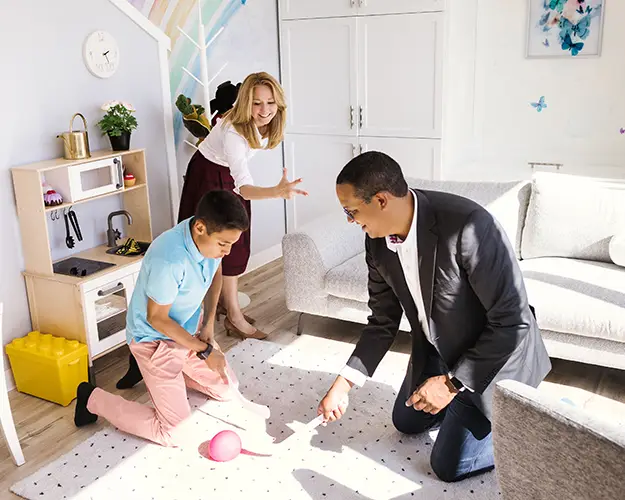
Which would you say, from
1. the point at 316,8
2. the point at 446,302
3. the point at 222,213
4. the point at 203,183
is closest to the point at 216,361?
the point at 222,213

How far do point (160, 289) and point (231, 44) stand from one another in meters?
2.39

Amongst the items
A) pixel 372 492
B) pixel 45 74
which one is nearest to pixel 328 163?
pixel 45 74

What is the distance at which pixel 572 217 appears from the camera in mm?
3447

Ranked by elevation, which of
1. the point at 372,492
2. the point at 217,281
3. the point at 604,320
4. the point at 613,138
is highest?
the point at 613,138

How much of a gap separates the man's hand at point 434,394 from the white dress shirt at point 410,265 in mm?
203

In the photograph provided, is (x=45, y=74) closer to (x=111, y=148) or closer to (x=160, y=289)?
(x=111, y=148)

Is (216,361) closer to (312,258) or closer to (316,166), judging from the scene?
(312,258)

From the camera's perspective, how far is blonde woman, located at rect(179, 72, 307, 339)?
10.6 feet

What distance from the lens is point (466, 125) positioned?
15.6ft

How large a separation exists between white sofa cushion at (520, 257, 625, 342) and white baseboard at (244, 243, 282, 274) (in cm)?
207

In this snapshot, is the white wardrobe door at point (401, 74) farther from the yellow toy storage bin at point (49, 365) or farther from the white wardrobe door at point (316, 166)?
the yellow toy storage bin at point (49, 365)

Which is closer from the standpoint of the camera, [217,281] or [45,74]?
[217,281]

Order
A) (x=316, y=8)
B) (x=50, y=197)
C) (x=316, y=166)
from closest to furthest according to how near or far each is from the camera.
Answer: (x=50, y=197)
(x=316, y=8)
(x=316, y=166)

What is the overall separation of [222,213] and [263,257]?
2583 millimetres
